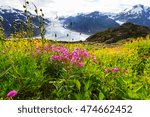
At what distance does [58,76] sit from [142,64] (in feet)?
10.2

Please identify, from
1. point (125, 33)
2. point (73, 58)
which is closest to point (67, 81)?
point (73, 58)

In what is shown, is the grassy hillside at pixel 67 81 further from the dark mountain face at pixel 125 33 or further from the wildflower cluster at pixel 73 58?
the dark mountain face at pixel 125 33

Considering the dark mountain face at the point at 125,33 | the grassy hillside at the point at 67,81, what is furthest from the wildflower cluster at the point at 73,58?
the dark mountain face at the point at 125,33

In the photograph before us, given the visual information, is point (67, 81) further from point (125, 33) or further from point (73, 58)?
point (125, 33)

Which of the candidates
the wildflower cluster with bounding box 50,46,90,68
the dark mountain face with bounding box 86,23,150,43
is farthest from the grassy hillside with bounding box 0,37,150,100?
the dark mountain face with bounding box 86,23,150,43

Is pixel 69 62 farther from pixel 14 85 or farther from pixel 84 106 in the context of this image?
pixel 84 106

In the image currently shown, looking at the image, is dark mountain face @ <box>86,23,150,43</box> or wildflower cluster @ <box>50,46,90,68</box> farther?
dark mountain face @ <box>86,23,150,43</box>

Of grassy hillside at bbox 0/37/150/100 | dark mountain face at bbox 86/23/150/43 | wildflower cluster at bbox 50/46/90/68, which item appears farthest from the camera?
dark mountain face at bbox 86/23/150/43

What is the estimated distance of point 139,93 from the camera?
4.57 meters

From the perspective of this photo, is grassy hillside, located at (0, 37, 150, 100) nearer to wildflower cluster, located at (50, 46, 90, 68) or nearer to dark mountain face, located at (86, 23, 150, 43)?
wildflower cluster, located at (50, 46, 90, 68)

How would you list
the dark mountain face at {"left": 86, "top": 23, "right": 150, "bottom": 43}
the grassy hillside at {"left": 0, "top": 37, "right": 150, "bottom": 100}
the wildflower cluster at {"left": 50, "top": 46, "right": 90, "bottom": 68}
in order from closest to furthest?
the grassy hillside at {"left": 0, "top": 37, "right": 150, "bottom": 100}
the wildflower cluster at {"left": 50, "top": 46, "right": 90, "bottom": 68}
the dark mountain face at {"left": 86, "top": 23, "right": 150, "bottom": 43}

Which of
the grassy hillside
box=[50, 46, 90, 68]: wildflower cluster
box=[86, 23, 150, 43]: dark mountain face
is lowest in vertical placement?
box=[86, 23, 150, 43]: dark mountain face

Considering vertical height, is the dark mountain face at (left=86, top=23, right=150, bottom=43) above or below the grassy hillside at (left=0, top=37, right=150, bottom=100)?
below

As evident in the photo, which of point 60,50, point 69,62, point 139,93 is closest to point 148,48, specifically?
point 60,50
